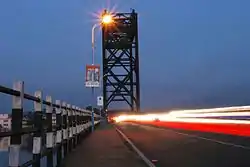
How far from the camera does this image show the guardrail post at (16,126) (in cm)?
780

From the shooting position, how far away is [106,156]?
17156mm

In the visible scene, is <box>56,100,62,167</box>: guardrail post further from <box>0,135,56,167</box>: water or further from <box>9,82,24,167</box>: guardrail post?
<box>9,82,24,167</box>: guardrail post

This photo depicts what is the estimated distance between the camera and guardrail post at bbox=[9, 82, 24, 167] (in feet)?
25.6

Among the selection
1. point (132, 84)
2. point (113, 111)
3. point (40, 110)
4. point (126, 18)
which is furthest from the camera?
point (113, 111)

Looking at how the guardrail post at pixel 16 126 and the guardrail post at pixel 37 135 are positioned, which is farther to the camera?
the guardrail post at pixel 37 135

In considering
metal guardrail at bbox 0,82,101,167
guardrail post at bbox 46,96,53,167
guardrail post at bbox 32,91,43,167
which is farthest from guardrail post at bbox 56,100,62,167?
guardrail post at bbox 32,91,43,167

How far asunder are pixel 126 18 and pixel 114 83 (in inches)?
616

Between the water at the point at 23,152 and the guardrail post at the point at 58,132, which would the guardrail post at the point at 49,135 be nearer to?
the water at the point at 23,152

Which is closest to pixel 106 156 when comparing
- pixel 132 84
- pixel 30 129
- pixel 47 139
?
pixel 47 139

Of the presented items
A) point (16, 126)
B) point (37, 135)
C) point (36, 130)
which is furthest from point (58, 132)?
point (16, 126)

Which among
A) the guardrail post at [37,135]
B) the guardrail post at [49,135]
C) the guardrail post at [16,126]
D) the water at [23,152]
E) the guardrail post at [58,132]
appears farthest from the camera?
the guardrail post at [58,132]

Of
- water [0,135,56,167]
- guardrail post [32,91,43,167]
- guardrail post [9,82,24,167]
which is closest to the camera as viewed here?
guardrail post [9,82,24,167]

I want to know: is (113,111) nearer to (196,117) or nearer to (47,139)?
(196,117)

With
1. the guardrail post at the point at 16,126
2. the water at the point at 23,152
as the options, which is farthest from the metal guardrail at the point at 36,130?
the water at the point at 23,152
